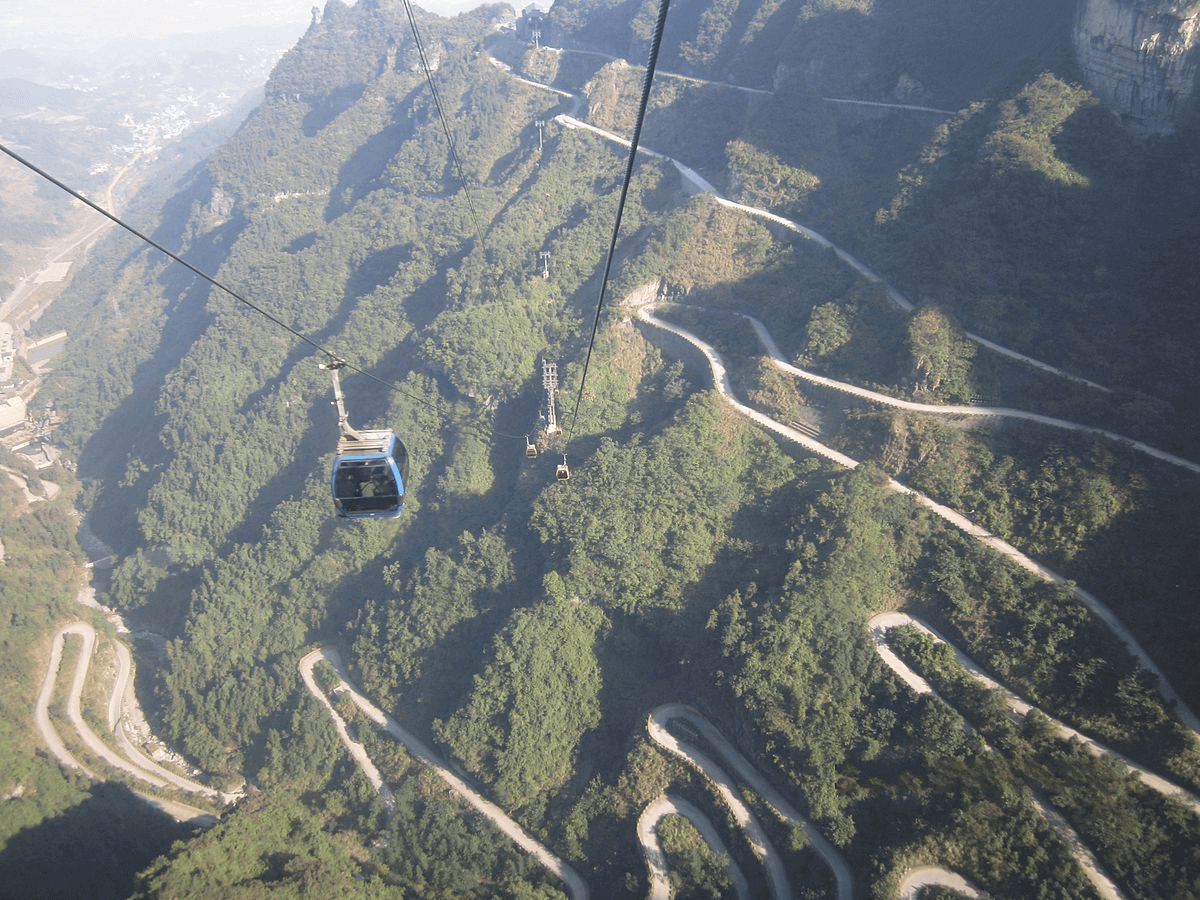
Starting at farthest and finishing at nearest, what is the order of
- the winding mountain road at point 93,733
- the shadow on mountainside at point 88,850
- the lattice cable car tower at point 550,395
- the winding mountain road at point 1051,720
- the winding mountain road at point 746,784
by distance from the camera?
the lattice cable car tower at point 550,395 < the winding mountain road at point 93,733 < the shadow on mountainside at point 88,850 < the winding mountain road at point 746,784 < the winding mountain road at point 1051,720

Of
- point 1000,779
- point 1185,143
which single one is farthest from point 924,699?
point 1185,143

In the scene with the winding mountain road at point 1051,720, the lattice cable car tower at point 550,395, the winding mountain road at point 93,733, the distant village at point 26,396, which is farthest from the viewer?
the distant village at point 26,396

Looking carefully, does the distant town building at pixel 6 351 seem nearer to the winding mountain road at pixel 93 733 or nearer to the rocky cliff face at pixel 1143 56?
the winding mountain road at pixel 93 733

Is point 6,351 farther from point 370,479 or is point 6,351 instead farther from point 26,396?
point 370,479

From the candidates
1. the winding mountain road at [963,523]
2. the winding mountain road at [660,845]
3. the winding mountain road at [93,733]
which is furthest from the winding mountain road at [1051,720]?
the winding mountain road at [93,733]

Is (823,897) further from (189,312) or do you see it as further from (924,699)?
(189,312)

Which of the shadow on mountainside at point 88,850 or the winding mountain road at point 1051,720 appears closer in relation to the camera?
the winding mountain road at point 1051,720

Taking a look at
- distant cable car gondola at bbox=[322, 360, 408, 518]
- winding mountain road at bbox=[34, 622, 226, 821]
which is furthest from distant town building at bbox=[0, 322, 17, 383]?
distant cable car gondola at bbox=[322, 360, 408, 518]
